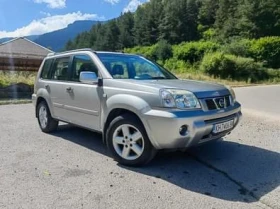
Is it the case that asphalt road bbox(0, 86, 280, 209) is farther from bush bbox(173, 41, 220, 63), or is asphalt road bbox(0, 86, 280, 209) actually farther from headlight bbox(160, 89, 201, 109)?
bush bbox(173, 41, 220, 63)

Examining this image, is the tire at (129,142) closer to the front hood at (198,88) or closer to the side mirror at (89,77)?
the front hood at (198,88)

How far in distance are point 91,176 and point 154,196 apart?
3.20ft

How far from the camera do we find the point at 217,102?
4172 millimetres

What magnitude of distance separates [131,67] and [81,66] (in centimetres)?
85

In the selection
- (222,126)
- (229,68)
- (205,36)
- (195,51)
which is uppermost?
(205,36)

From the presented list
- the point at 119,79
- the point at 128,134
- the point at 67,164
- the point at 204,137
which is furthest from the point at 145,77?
the point at 67,164

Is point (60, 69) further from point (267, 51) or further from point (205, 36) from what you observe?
point (205, 36)

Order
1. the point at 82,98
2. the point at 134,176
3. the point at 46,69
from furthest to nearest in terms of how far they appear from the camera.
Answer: the point at 46,69, the point at 82,98, the point at 134,176

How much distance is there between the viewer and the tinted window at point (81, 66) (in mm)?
4923

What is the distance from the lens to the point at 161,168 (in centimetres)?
421

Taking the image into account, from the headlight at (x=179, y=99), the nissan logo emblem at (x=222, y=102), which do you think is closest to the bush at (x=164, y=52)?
the nissan logo emblem at (x=222, y=102)

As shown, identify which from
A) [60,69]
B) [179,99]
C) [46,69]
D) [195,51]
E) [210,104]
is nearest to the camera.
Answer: [179,99]

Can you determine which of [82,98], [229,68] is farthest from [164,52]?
[82,98]

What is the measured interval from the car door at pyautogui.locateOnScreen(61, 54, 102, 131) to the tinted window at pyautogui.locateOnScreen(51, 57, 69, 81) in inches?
9.3
